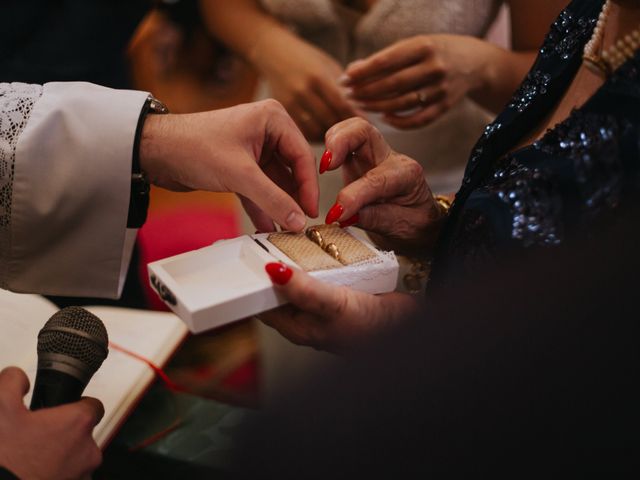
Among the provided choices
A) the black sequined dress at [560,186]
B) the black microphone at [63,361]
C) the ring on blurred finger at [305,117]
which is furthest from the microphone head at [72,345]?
the ring on blurred finger at [305,117]

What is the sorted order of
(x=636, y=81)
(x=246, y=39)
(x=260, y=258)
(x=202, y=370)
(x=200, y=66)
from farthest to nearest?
(x=200, y=66) < (x=202, y=370) < (x=246, y=39) < (x=260, y=258) < (x=636, y=81)

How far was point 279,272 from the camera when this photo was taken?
729 millimetres

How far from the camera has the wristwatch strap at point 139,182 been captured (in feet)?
2.78

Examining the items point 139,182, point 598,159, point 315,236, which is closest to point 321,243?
point 315,236

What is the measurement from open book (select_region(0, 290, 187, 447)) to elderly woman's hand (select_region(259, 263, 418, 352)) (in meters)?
0.26

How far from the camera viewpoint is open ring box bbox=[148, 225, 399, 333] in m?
0.72

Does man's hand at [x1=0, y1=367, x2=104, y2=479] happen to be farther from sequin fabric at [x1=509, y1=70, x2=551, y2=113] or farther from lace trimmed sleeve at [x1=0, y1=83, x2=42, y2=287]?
sequin fabric at [x1=509, y1=70, x2=551, y2=113]

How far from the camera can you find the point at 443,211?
42.2 inches

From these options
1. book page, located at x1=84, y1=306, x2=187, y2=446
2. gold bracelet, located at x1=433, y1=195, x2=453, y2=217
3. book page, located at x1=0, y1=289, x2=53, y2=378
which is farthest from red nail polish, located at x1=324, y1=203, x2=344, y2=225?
book page, located at x1=0, y1=289, x2=53, y2=378

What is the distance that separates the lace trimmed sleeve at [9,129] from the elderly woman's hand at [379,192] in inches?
15.8

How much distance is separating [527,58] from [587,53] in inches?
18.9

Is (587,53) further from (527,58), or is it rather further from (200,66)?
(200,66)

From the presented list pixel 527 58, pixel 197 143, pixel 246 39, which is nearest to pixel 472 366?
pixel 197 143

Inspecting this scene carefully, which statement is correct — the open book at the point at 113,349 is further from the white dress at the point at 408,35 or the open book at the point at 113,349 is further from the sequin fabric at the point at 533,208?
the sequin fabric at the point at 533,208
